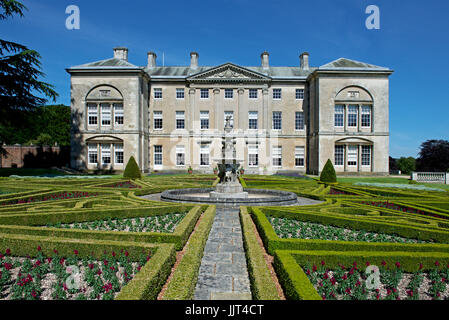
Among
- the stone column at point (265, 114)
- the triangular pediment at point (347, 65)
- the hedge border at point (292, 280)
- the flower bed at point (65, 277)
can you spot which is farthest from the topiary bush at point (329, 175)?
the flower bed at point (65, 277)

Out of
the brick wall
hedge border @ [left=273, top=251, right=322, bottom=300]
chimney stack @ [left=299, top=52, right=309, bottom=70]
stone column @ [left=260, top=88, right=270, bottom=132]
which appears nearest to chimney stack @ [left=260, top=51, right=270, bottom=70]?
chimney stack @ [left=299, top=52, right=309, bottom=70]

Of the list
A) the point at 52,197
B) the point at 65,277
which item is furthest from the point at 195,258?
the point at 52,197

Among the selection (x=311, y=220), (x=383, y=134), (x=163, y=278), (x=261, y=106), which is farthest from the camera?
(x=261, y=106)

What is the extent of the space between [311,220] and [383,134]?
27.1 m

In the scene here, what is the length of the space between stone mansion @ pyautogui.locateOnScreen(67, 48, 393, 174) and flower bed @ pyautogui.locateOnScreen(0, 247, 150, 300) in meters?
25.5

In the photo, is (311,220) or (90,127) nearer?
(311,220)

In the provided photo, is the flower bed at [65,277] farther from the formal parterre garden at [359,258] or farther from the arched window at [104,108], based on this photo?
the arched window at [104,108]

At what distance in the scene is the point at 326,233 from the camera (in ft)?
23.2

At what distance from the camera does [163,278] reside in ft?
14.1

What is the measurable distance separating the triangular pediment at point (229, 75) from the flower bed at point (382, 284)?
2993cm

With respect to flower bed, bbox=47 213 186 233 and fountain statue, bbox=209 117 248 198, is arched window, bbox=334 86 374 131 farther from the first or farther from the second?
flower bed, bbox=47 213 186 233

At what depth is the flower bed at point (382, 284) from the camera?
13.2 feet
